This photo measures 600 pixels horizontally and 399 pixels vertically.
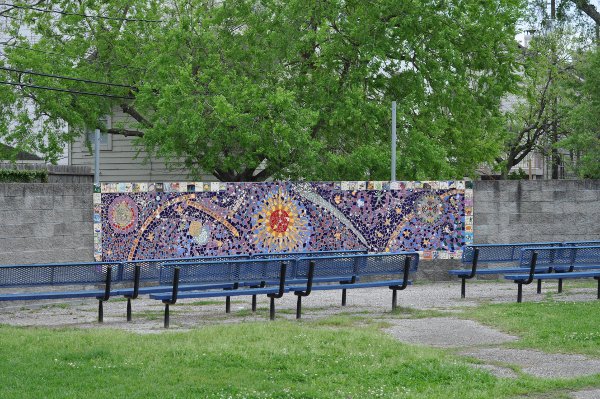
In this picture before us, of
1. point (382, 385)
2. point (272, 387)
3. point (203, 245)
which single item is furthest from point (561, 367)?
point (203, 245)

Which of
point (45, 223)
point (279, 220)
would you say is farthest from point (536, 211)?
point (45, 223)

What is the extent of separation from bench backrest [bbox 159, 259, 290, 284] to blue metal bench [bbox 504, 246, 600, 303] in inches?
153

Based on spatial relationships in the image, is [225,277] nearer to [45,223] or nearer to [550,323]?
[45,223]

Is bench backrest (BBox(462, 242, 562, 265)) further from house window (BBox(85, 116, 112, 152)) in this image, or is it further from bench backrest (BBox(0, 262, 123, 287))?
house window (BBox(85, 116, 112, 152))

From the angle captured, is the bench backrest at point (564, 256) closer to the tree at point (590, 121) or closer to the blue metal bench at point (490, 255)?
the blue metal bench at point (490, 255)

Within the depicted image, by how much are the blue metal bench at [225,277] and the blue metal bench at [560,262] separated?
152 inches

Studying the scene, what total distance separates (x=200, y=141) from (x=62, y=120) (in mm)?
7200

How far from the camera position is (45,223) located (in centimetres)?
1745

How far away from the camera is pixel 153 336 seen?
40.4 feet

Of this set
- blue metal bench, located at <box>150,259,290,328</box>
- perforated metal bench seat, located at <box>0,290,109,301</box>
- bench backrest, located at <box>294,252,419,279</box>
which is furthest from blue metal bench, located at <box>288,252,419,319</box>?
perforated metal bench seat, located at <box>0,290,109,301</box>

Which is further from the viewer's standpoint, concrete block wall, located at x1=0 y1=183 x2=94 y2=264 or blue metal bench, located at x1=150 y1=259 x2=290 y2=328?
concrete block wall, located at x1=0 y1=183 x2=94 y2=264

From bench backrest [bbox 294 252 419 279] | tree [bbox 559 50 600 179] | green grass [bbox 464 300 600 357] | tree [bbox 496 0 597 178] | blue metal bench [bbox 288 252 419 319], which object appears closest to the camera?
green grass [bbox 464 300 600 357]

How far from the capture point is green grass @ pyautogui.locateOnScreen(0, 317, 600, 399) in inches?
360

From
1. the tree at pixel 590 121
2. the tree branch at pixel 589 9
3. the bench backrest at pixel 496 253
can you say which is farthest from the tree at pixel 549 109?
the bench backrest at pixel 496 253
